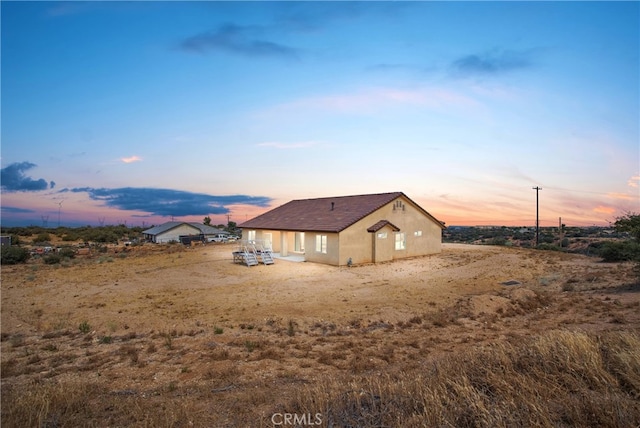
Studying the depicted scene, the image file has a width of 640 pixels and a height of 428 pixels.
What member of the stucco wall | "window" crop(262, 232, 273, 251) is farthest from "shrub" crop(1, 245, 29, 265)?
the stucco wall

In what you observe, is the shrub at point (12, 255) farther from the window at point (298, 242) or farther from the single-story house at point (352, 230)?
the window at point (298, 242)

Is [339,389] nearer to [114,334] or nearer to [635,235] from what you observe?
[114,334]


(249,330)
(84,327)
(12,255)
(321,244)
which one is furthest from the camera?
(12,255)

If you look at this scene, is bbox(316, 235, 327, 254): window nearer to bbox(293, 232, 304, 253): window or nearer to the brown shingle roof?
the brown shingle roof

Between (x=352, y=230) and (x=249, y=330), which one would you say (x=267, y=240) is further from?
(x=249, y=330)

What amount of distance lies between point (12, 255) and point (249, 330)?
27.4m

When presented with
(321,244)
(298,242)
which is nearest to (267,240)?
(298,242)

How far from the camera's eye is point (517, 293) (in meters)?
14.0

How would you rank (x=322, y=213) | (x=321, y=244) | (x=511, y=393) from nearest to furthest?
(x=511, y=393), (x=321, y=244), (x=322, y=213)

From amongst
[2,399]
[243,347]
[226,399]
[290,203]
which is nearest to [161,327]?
[243,347]

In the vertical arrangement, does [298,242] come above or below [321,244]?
below

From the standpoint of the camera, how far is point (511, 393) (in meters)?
4.49

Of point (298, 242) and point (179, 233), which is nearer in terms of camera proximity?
point (298, 242)

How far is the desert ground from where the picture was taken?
5543mm
